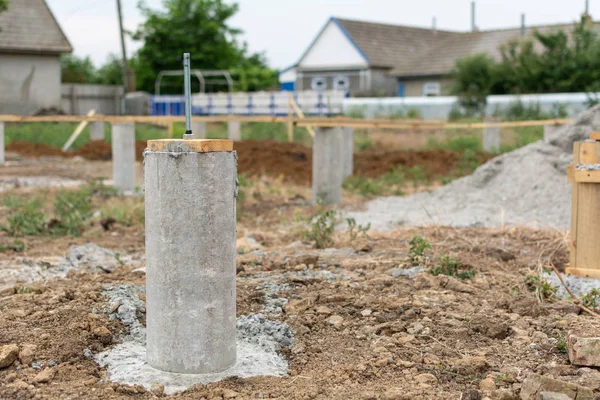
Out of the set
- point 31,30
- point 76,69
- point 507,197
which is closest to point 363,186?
point 507,197

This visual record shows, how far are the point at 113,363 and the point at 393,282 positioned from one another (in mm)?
2155

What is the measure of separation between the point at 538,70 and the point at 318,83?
16460mm

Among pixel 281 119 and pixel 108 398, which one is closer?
pixel 108 398

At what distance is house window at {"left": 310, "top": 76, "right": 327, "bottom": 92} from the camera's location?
43812 mm

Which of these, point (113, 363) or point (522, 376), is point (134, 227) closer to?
point (113, 363)

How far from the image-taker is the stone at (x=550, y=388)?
331cm

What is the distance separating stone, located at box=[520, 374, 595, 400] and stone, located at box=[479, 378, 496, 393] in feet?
0.61

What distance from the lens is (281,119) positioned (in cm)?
1186

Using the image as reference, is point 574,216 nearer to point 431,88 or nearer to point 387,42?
point 431,88

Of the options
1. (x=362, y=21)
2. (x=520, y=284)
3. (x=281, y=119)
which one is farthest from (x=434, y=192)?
(x=362, y=21)

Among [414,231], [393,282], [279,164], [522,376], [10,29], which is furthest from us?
[10,29]

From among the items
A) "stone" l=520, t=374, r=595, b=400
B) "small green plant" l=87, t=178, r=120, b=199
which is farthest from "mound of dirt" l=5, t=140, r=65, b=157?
"stone" l=520, t=374, r=595, b=400

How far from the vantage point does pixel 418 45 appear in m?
44.5

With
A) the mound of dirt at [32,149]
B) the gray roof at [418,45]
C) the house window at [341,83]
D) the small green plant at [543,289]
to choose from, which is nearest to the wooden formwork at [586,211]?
the small green plant at [543,289]
